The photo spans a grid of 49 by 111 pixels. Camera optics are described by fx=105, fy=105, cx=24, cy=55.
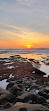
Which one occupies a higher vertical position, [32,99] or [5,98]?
[5,98]

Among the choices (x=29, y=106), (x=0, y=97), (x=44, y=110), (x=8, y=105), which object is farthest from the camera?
(x=0, y=97)

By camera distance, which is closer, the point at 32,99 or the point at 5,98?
the point at 5,98

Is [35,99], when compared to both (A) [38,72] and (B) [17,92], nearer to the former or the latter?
(B) [17,92]

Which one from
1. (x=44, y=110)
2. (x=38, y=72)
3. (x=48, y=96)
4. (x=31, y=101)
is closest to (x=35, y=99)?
(x=31, y=101)

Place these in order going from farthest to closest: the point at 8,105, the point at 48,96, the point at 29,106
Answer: the point at 48,96, the point at 8,105, the point at 29,106

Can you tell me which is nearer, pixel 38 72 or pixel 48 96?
pixel 48 96

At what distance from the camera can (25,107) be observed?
3.51 metres

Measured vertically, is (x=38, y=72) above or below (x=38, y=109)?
below

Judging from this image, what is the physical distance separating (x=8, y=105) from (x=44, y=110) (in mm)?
1429

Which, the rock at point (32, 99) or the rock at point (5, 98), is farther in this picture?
the rock at point (32, 99)

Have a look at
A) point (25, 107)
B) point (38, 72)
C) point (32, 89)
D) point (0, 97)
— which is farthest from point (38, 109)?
point (38, 72)

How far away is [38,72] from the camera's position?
10.8 metres

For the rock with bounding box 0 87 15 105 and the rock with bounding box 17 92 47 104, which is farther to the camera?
the rock with bounding box 17 92 47 104

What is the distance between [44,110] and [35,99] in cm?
132
